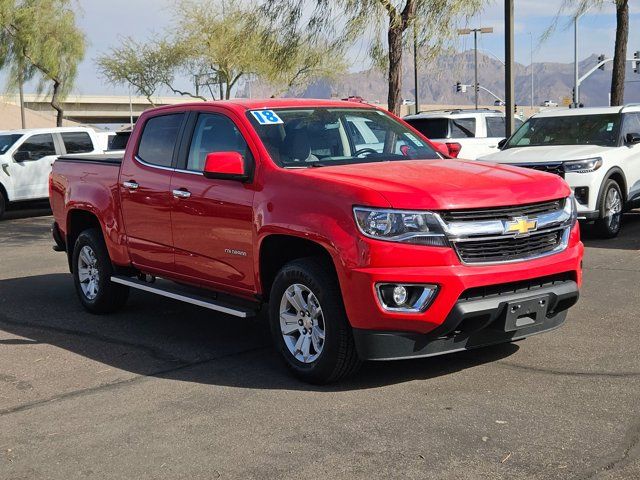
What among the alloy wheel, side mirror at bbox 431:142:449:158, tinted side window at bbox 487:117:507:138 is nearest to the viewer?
the alloy wheel

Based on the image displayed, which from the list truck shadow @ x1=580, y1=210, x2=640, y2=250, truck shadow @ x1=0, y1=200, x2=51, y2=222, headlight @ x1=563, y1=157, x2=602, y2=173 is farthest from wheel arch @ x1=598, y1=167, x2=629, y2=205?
truck shadow @ x1=0, y1=200, x2=51, y2=222

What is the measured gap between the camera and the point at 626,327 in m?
6.87

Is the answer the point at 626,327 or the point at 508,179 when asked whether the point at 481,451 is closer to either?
the point at 508,179

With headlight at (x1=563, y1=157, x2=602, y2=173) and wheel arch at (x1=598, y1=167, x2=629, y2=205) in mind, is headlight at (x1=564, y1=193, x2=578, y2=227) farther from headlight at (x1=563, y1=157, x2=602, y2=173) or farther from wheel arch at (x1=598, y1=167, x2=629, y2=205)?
wheel arch at (x1=598, y1=167, x2=629, y2=205)

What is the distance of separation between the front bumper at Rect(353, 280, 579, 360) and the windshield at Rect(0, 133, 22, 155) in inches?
596

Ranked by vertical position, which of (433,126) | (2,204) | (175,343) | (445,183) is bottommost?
(175,343)

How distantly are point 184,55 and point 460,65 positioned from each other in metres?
27.6

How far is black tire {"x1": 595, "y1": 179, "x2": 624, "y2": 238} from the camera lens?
11.6 m

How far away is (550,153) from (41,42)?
26.3 m

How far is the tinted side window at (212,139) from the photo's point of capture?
6398 millimetres

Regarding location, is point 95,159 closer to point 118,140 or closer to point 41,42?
point 118,140

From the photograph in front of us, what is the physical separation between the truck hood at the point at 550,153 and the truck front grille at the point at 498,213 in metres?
6.15

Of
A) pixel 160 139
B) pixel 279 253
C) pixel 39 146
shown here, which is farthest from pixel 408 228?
pixel 39 146

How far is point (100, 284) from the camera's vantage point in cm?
795
